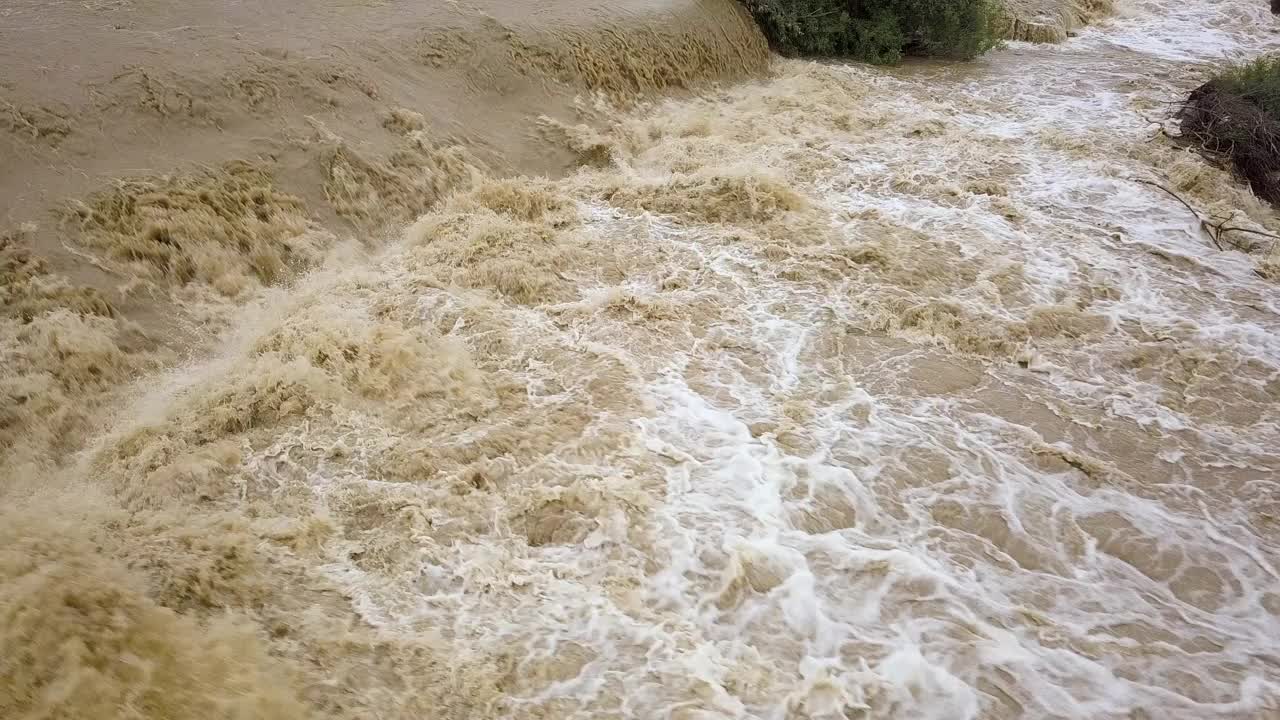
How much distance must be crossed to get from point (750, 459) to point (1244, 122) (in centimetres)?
634

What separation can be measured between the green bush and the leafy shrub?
2866 millimetres

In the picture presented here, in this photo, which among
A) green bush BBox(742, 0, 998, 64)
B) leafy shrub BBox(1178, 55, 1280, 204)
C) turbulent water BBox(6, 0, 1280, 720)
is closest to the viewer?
turbulent water BBox(6, 0, 1280, 720)

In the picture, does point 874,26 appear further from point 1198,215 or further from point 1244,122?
point 1198,215

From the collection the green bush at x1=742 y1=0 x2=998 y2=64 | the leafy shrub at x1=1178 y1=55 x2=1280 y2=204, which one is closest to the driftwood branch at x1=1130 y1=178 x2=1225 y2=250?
the leafy shrub at x1=1178 y1=55 x2=1280 y2=204

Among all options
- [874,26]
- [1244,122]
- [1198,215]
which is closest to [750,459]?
[1198,215]

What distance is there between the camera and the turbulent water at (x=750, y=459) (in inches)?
112

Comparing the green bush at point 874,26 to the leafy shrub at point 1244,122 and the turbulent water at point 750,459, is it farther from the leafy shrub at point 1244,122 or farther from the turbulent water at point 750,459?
the turbulent water at point 750,459

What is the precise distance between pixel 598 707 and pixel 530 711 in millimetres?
239

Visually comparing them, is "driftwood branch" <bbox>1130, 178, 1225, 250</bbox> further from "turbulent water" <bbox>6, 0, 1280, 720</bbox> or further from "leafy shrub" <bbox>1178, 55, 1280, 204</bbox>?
"leafy shrub" <bbox>1178, 55, 1280, 204</bbox>

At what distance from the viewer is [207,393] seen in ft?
13.1

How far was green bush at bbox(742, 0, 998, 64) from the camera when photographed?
9398mm

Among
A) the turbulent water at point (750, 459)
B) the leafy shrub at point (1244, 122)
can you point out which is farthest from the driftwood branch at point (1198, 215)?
the leafy shrub at point (1244, 122)

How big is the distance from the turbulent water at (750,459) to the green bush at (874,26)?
3902mm

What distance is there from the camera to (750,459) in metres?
3.79
